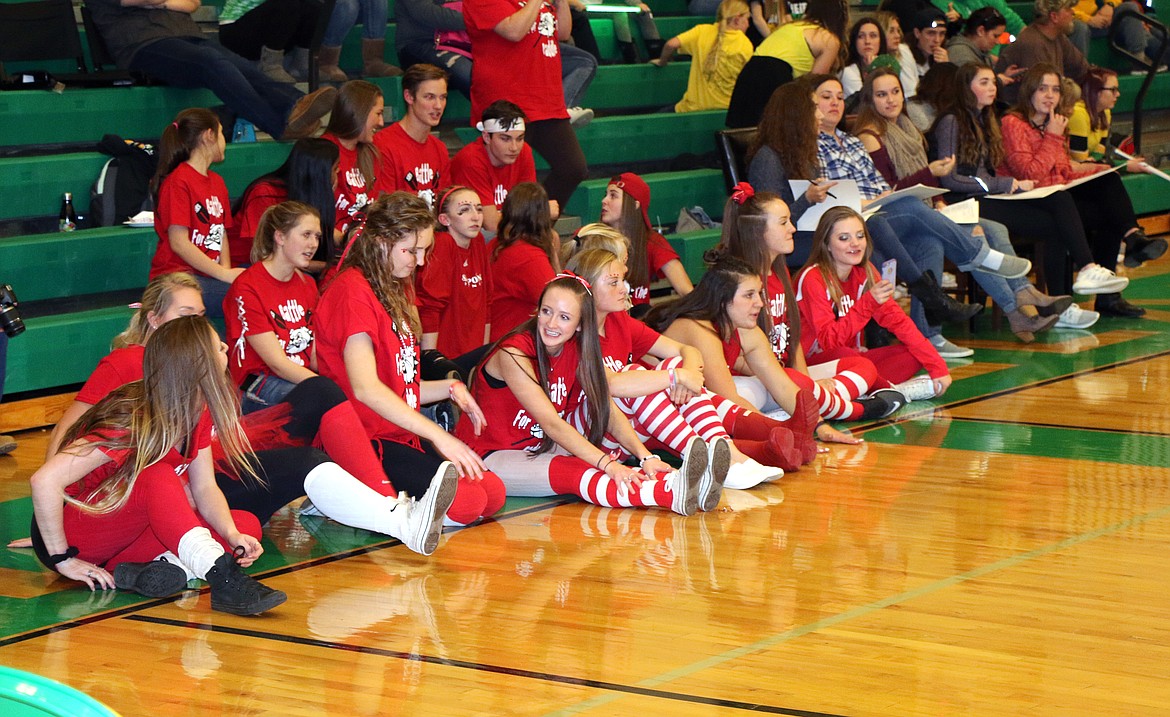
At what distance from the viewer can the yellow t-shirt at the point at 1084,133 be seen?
26.8 feet

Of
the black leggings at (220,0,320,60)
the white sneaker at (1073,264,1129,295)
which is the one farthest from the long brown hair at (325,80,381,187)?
the white sneaker at (1073,264,1129,295)

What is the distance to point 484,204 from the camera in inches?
221

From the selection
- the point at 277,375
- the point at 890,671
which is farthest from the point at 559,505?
the point at 890,671

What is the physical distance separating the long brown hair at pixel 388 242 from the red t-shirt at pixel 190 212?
48.9 inches

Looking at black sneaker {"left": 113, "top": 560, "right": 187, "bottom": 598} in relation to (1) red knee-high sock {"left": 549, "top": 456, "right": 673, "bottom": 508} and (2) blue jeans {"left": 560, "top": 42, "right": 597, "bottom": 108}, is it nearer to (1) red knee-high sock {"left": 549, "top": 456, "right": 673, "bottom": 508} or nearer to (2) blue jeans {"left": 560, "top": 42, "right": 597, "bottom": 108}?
(1) red knee-high sock {"left": 549, "top": 456, "right": 673, "bottom": 508}

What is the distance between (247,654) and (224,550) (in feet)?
1.56

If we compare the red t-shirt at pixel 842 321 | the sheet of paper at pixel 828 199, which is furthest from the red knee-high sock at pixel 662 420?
the sheet of paper at pixel 828 199

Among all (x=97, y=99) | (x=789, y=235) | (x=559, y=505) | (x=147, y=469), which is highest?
(x=97, y=99)

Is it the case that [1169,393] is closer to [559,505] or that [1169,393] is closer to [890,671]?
[559,505]

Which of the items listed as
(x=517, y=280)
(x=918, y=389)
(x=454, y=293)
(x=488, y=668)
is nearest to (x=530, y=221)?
(x=517, y=280)

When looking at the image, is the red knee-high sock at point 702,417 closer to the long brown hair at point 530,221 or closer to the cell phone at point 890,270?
the long brown hair at point 530,221

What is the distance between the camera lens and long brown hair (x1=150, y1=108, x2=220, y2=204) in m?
5.08

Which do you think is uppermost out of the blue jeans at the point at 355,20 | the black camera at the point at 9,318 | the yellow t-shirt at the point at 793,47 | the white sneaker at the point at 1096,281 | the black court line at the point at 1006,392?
the blue jeans at the point at 355,20

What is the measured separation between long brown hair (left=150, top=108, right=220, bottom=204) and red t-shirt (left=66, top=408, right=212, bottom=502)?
81.7 inches
